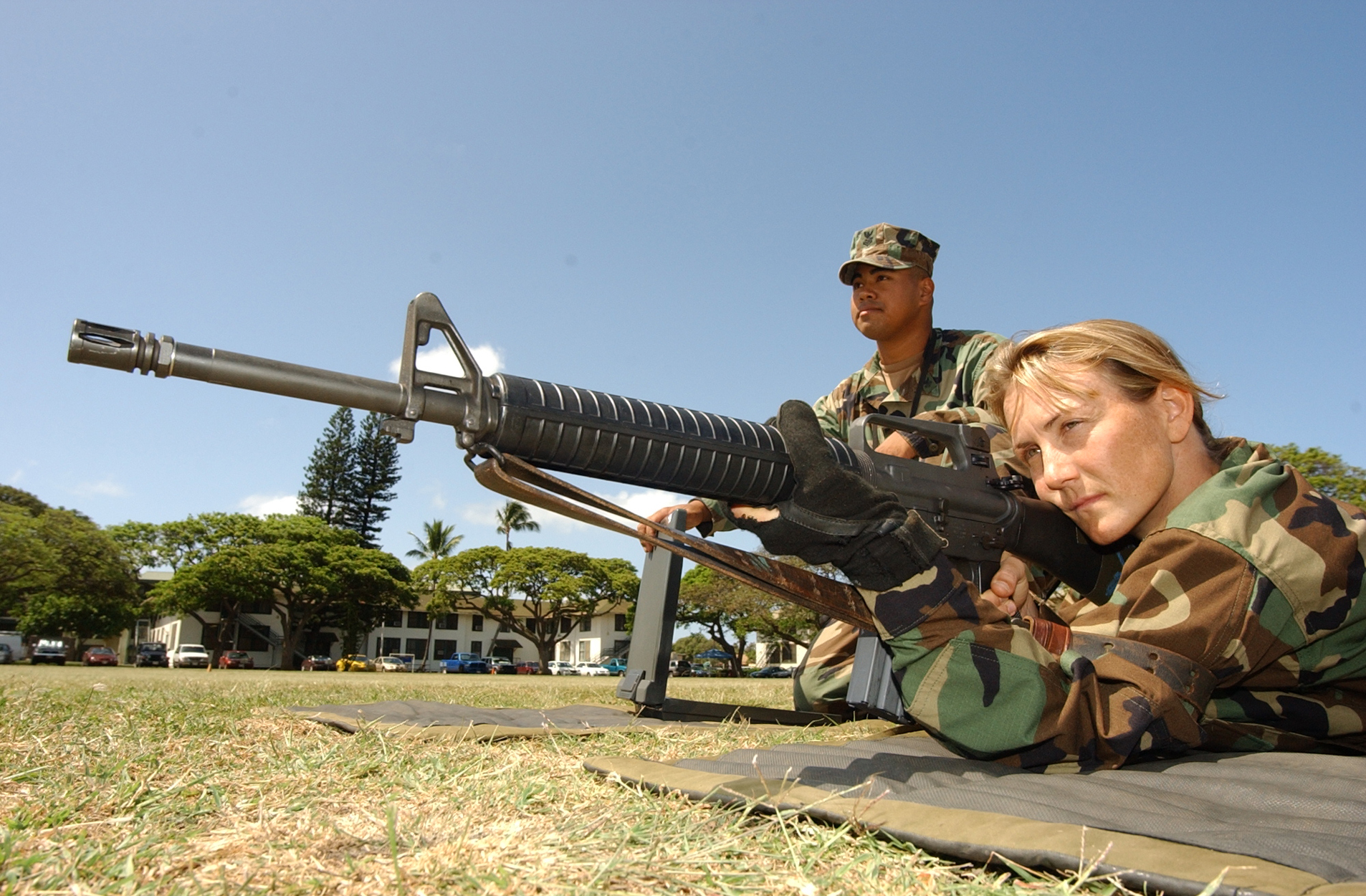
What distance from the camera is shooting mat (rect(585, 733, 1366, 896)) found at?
4.95 ft

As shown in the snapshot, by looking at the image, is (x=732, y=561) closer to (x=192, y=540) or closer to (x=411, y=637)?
(x=192, y=540)

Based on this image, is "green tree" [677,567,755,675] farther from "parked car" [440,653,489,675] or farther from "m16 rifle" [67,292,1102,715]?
"m16 rifle" [67,292,1102,715]

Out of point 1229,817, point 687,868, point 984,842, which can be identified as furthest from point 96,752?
point 1229,817

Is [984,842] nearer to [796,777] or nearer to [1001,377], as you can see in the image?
[796,777]

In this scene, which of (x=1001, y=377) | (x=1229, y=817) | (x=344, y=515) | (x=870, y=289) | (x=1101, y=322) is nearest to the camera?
(x=1229, y=817)

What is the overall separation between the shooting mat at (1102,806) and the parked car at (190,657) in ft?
182

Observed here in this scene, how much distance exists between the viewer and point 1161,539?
2404mm

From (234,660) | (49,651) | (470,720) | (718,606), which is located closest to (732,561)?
(470,720)

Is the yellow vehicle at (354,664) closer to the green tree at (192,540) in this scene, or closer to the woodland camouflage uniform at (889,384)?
the green tree at (192,540)

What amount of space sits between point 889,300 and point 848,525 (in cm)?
349

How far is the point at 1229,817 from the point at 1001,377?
1.58 metres

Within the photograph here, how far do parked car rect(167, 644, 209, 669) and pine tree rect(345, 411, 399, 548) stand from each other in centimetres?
1100

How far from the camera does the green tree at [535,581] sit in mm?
55969

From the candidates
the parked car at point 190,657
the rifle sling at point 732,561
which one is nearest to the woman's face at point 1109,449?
the rifle sling at point 732,561
